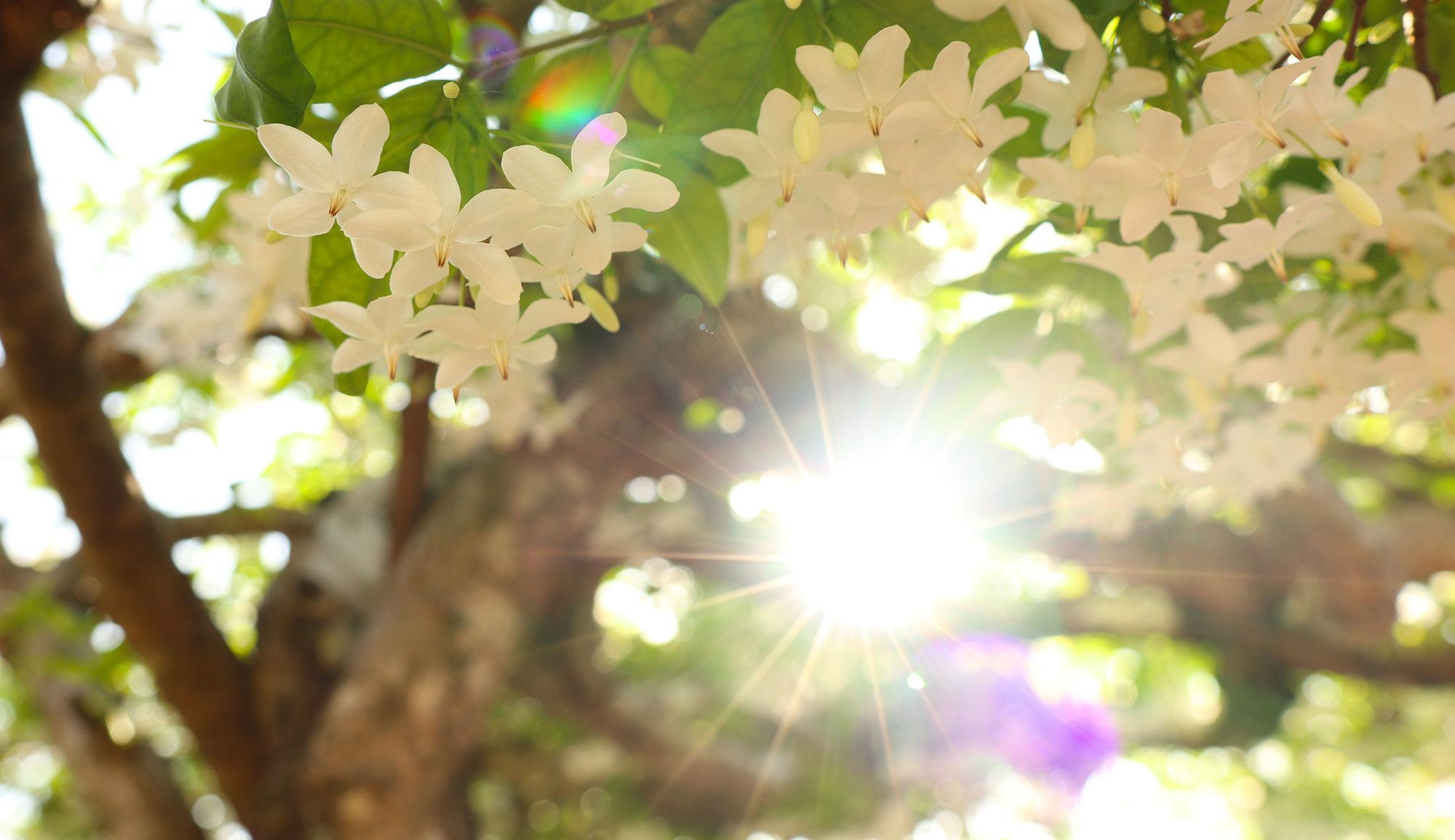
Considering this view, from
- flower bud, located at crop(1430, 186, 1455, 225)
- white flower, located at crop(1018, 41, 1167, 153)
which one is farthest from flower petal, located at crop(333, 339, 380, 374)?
flower bud, located at crop(1430, 186, 1455, 225)

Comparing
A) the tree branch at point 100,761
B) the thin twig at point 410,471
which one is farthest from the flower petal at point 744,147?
the tree branch at point 100,761

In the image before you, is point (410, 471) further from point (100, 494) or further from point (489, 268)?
point (489, 268)

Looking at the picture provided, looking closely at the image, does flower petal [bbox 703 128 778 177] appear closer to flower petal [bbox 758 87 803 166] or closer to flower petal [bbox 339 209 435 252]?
flower petal [bbox 758 87 803 166]

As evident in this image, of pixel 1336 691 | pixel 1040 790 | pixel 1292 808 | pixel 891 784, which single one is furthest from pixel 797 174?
pixel 1292 808

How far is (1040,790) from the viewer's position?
348cm

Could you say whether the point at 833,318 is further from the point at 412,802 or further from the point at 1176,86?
the point at 1176,86

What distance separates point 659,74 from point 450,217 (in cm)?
28

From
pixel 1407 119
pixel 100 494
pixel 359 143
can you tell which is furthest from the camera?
pixel 100 494

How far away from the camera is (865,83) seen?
477 millimetres

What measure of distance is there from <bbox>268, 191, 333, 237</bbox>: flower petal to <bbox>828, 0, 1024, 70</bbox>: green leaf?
0.33 meters

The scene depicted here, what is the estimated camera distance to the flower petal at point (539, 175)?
45 cm

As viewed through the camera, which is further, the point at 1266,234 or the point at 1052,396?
the point at 1052,396

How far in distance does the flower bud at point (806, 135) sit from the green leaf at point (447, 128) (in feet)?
0.60

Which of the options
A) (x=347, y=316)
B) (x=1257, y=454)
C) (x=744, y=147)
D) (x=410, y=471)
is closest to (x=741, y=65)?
(x=744, y=147)
